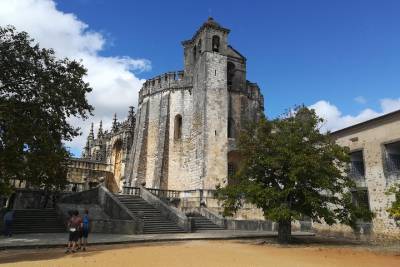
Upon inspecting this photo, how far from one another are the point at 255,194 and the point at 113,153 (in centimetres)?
2737

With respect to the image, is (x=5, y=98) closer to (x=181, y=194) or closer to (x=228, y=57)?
(x=181, y=194)

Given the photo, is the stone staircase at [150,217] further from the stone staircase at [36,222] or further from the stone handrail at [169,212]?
the stone staircase at [36,222]

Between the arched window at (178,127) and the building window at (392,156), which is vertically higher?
the arched window at (178,127)

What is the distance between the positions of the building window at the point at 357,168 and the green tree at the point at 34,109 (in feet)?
46.9

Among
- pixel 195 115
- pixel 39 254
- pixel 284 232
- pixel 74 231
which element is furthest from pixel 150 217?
pixel 195 115

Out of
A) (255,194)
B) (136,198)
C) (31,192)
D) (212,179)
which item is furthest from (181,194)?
(255,194)

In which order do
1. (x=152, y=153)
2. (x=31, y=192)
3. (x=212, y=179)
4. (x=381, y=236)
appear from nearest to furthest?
(x=381, y=236) → (x=31, y=192) → (x=212, y=179) → (x=152, y=153)

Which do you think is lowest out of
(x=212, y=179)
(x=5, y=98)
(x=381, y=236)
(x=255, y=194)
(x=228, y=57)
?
(x=381, y=236)

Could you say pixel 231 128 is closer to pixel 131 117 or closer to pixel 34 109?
pixel 131 117

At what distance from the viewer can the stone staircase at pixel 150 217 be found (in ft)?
58.3

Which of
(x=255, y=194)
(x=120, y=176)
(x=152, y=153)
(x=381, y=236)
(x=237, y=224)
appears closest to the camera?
(x=255, y=194)

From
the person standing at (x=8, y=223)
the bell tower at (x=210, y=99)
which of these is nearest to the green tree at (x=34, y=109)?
the person standing at (x=8, y=223)

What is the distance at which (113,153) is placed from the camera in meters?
39.3

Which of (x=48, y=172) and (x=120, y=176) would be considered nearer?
(x=48, y=172)
